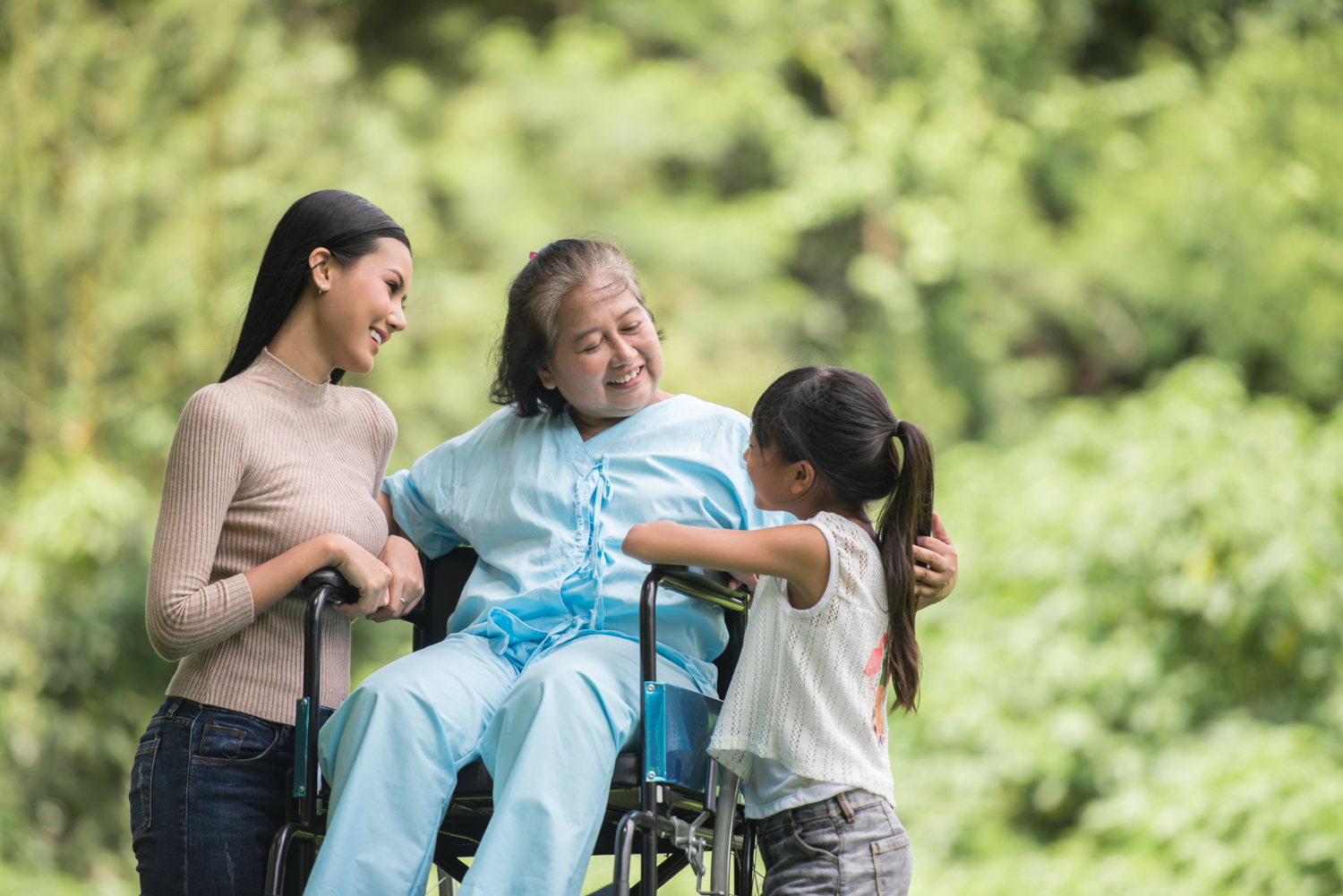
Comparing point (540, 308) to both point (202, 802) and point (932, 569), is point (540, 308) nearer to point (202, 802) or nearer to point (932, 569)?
point (932, 569)

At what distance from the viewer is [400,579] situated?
69.3 inches

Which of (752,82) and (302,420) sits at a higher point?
(752,82)

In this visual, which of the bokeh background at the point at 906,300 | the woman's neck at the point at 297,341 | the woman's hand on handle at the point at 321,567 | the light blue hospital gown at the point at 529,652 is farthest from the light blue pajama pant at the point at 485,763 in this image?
the bokeh background at the point at 906,300

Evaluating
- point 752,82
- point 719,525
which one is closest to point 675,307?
point 752,82

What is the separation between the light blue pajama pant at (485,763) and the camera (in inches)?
56.6

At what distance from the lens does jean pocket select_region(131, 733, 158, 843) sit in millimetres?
1577

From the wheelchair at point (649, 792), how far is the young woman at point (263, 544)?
55 mm

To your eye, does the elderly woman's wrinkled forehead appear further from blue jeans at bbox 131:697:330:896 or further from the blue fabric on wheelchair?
blue jeans at bbox 131:697:330:896

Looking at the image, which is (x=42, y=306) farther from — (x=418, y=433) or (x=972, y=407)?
(x=972, y=407)

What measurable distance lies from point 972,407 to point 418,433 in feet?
8.65

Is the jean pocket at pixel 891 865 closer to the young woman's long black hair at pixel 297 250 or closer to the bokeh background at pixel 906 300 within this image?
the young woman's long black hair at pixel 297 250

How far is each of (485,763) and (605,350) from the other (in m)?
0.60

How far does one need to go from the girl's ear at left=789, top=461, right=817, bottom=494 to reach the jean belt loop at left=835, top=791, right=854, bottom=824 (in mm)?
381

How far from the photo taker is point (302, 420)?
69.3 inches
